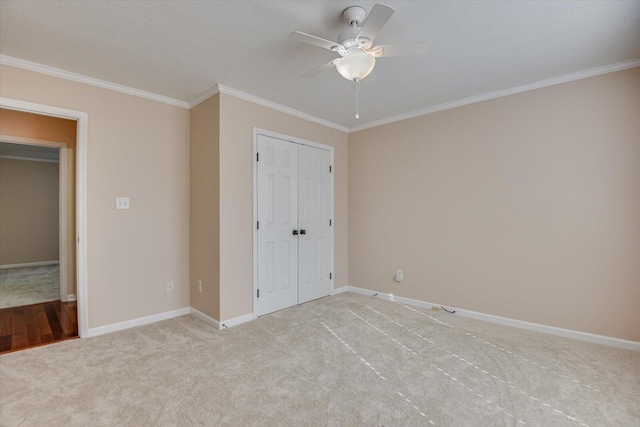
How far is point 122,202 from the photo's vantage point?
309cm

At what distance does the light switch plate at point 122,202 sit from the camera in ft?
10.0

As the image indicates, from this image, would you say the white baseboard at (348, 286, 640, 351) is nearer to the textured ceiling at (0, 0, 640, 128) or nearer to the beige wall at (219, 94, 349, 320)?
the beige wall at (219, 94, 349, 320)

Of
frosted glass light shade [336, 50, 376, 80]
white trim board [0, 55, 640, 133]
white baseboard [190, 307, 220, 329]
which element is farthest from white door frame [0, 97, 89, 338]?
frosted glass light shade [336, 50, 376, 80]

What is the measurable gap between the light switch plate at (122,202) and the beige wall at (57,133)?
5.18 feet

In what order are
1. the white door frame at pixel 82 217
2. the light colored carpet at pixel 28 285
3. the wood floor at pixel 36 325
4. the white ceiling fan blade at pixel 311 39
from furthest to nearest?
1. the light colored carpet at pixel 28 285
2. the white door frame at pixel 82 217
3. the wood floor at pixel 36 325
4. the white ceiling fan blade at pixel 311 39

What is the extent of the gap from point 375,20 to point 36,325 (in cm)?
414

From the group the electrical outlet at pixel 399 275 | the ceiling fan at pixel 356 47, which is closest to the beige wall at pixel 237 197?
the ceiling fan at pixel 356 47

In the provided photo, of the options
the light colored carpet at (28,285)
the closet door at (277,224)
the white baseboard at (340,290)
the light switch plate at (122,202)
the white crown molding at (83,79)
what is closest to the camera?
the white crown molding at (83,79)

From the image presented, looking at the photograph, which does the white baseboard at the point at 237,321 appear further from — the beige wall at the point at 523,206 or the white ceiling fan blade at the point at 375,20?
the white ceiling fan blade at the point at 375,20

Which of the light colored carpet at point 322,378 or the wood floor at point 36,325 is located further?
the wood floor at point 36,325

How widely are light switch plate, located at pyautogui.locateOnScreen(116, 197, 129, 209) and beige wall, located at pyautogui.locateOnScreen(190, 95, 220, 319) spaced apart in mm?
649

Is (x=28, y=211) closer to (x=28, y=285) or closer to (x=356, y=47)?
(x=28, y=285)

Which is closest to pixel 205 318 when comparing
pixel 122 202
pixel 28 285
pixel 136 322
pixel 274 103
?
pixel 136 322

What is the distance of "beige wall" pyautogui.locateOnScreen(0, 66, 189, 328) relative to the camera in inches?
114
